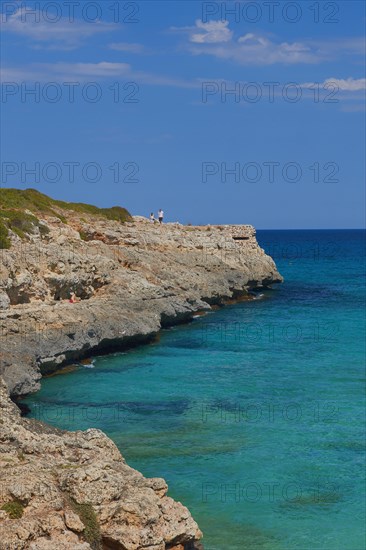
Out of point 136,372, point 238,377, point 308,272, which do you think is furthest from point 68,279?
point 308,272

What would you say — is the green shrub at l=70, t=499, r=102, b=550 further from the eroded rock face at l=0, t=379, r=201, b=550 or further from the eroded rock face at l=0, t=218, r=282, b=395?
the eroded rock face at l=0, t=218, r=282, b=395

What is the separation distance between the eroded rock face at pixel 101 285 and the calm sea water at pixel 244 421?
1.38 metres

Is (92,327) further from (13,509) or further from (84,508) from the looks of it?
(13,509)

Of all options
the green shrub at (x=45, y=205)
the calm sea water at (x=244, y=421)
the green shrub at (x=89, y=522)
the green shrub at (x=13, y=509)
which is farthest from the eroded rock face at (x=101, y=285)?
the green shrub at (x=13, y=509)

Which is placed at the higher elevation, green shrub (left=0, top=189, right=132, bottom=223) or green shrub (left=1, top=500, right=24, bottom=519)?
green shrub (left=0, top=189, right=132, bottom=223)

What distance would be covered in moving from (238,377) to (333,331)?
53.4 feet

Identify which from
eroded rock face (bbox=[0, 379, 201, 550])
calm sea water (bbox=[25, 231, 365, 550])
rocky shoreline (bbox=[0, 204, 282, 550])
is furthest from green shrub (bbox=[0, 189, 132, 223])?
eroded rock face (bbox=[0, 379, 201, 550])

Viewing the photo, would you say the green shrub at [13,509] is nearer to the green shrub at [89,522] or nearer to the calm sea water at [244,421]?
the green shrub at [89,522]

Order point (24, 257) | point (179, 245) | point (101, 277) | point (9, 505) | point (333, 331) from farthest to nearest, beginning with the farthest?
point (179, 245)
point (333, 331)
point (101, 277)
point (24, 257)
point (9, 505)

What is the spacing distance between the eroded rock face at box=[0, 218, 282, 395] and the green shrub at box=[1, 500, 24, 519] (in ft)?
53.9

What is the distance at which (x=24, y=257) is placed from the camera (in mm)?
38625

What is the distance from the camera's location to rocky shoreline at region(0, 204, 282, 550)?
1068 centimetres

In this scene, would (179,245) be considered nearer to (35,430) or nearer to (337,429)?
(337,429)

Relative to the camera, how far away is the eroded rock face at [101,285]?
31.6 metres
